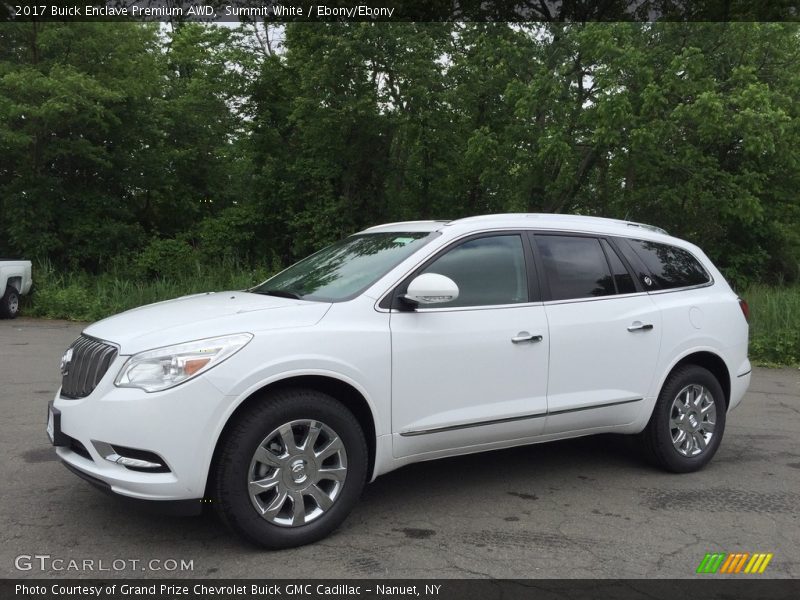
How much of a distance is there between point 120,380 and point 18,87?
1753 centimetres

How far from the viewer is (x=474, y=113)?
2320cm

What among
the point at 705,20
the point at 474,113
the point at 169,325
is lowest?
the point at 169,325

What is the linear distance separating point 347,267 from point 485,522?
1.75 metres

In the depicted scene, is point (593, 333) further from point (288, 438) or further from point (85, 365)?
point (85, 365)

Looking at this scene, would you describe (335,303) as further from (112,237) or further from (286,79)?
(286,79)

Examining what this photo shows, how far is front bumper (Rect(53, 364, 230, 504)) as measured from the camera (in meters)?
3.69

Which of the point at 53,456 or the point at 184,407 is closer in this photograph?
the point at 184,407

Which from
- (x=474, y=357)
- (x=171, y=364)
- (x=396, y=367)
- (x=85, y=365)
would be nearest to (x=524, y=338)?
(x=474, y=357)

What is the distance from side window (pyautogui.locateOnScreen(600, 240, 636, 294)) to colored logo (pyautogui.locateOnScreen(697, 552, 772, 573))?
1856mm

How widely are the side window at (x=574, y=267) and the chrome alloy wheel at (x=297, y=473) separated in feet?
5.89

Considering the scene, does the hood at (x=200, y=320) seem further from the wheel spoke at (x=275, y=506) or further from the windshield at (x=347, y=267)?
the wheel spoke at (x=275, y=506)

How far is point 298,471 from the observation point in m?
3.99
